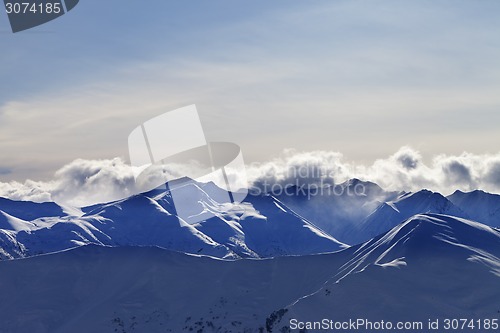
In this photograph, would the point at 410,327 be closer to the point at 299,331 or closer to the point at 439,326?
the point at 439,326

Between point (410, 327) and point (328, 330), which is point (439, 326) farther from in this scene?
point (328, 330)

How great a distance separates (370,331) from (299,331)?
19379 mm

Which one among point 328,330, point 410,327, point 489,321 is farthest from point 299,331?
point 489,321

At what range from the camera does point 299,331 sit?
655 ft

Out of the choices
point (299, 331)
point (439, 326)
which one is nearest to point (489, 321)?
point (439, 326)

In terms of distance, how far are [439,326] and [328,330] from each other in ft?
98.5

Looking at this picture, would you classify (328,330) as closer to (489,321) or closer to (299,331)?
(299,331)

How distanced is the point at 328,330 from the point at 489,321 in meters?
44.1

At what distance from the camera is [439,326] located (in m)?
196

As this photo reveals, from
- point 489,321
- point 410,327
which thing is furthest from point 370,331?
point 489,321

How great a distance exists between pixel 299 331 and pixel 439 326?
1494 inches

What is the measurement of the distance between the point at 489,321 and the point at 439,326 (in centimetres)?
1422

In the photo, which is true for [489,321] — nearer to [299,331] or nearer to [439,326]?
[439,326]

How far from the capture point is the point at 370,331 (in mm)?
195625
